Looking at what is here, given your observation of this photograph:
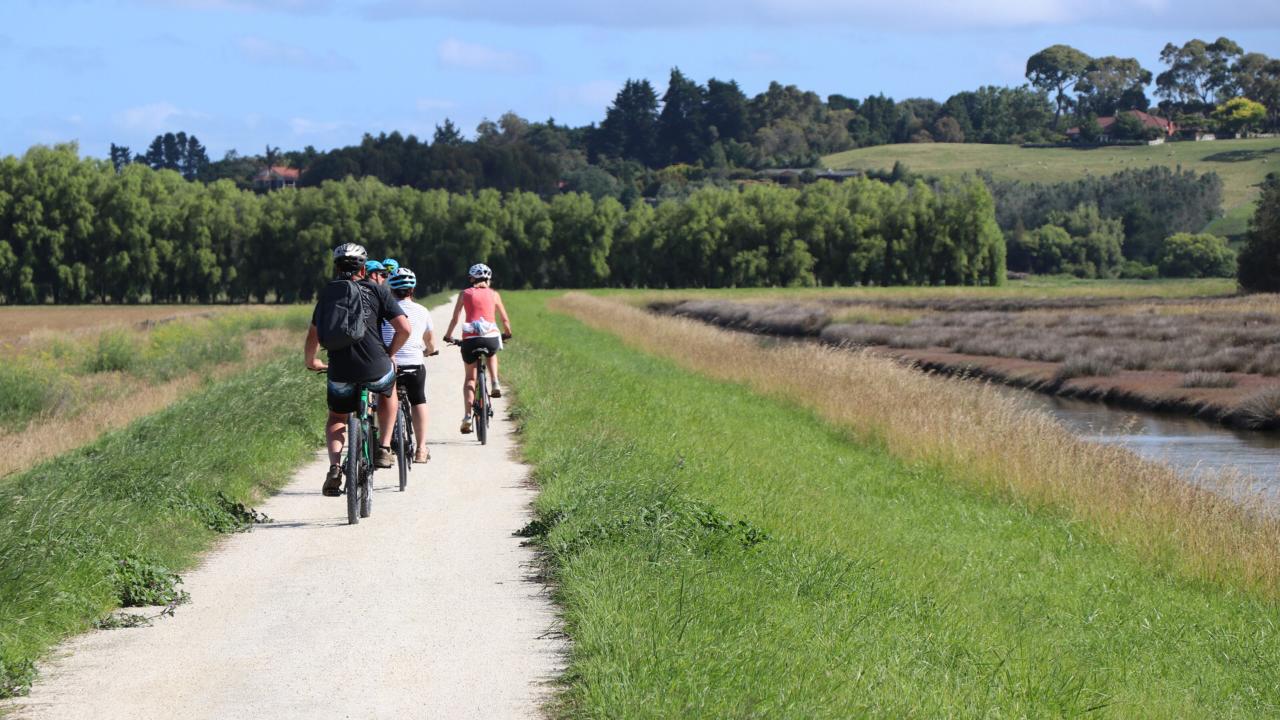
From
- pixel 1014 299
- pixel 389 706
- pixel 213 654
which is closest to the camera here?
pixel 389 706

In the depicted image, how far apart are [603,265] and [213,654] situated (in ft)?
360

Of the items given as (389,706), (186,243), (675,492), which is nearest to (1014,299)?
(186,243)

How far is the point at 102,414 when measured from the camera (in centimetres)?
2434

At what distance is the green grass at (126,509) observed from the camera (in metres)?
7.89

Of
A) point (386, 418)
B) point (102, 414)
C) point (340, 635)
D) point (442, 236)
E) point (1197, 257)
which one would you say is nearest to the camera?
point (340, 635)

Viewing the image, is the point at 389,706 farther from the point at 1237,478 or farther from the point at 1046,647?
the point at 1237,478

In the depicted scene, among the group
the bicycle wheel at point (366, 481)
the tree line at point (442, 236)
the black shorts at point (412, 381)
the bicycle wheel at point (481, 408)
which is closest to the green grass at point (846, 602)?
the bicycle wheel at point (481, 408)

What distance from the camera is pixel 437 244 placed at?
381ft

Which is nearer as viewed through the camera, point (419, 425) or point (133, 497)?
point (133, 497)

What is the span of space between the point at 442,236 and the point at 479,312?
101 metres

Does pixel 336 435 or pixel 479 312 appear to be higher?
pixel 479 312

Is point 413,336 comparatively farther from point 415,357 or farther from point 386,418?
point 386,418

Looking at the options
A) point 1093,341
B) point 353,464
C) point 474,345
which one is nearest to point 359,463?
point 353,464

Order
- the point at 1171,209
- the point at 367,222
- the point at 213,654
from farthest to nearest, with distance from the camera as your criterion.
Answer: the point at 1171,209
the point at 367,222
the point at 213,654
